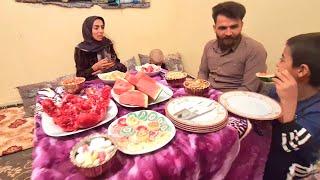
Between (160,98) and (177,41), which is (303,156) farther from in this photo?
(177,41)

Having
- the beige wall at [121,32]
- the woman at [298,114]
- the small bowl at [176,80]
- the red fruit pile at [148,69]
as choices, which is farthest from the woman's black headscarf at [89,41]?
the woman at [298,114]

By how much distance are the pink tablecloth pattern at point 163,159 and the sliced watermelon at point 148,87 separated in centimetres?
29

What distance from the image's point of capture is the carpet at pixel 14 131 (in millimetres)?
2266

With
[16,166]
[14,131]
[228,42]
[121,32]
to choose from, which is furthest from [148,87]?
[121,32]

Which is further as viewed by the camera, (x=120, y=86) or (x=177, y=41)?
(x=177, y=41)

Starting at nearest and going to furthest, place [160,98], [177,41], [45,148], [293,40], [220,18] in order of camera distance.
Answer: [45,148], [293,40], [160,98], [220,18], [177,41]

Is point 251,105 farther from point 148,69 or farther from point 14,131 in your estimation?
point 14,131

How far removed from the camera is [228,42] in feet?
6.25

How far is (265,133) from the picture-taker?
123cm

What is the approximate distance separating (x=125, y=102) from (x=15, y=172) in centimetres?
139

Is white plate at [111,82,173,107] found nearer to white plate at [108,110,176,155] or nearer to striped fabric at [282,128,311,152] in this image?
white plate at [108,110,176,155]

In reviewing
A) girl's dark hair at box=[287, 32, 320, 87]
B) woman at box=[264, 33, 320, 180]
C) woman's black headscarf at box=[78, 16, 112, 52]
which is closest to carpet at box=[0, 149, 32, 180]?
woman's black headscarf at box=[78, 16, 112, 52]

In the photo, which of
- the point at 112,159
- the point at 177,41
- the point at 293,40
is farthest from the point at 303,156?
the point at 177,41

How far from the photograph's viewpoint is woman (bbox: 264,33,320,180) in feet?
3.50
